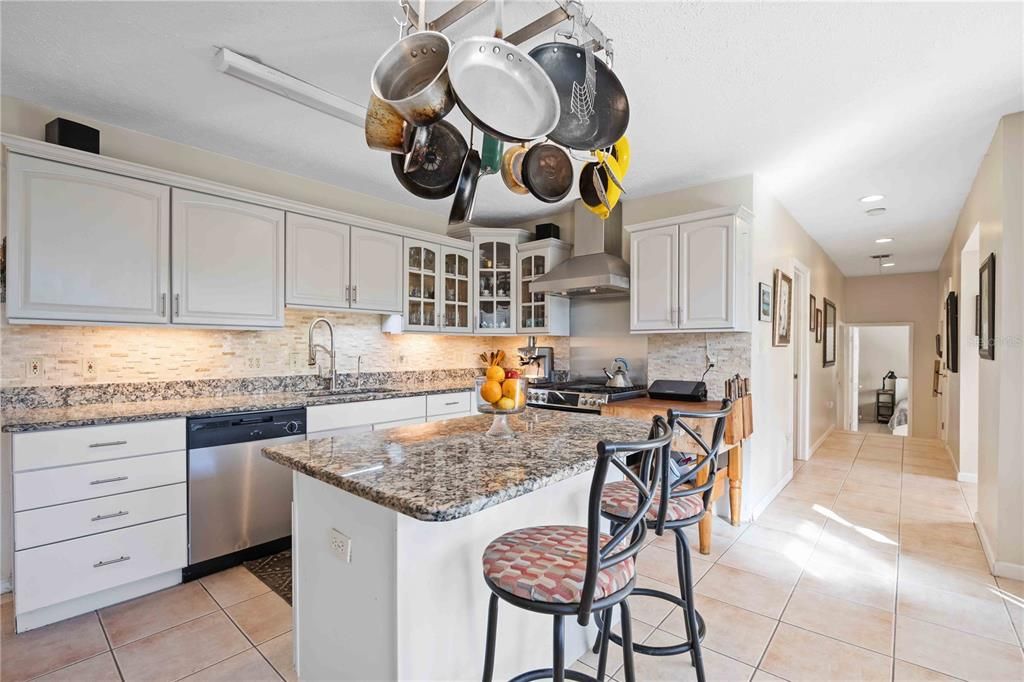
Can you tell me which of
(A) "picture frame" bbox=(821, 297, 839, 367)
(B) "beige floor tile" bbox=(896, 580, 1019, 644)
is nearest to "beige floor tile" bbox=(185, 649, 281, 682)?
(B) "beige floor tile" bbox=(896, 580, 1019, 644)

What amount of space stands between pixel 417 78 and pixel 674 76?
4.61 feet

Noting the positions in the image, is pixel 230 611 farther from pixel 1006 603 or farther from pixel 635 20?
pixel 1006 603

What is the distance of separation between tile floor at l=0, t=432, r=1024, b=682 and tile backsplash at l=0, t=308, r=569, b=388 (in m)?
1.16

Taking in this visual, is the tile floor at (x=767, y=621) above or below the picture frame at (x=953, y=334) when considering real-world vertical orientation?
below

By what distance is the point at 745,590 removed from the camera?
244cm

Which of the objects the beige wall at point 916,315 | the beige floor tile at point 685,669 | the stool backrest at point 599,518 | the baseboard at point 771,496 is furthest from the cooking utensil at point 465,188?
the beige wall at point 916,315

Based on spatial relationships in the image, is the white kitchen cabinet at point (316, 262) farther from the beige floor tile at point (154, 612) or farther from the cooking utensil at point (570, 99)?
the cooking utensil at point (570, 99)

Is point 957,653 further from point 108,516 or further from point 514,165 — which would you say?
point 108,516

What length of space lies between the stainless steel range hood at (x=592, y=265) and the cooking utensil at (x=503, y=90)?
7.90ft

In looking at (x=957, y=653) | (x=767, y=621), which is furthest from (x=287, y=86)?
(x=957, y=653)

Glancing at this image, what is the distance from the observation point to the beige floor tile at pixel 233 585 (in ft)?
7.75

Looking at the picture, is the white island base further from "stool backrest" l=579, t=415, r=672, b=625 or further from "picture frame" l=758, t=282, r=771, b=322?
"picture frame" l=758, t=282, r=771, b=322

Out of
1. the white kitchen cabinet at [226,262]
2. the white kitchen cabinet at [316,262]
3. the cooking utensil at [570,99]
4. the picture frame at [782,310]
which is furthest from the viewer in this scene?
the picture frame at [782,310]

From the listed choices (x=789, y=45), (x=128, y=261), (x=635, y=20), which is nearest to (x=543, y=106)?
(x=635, y=20)
